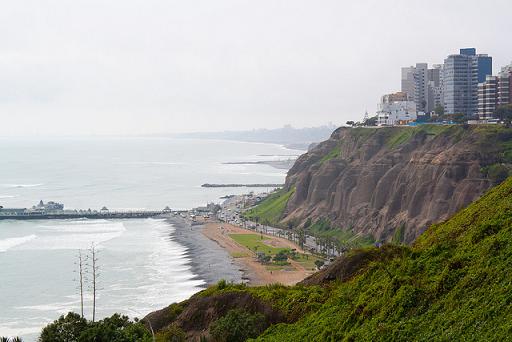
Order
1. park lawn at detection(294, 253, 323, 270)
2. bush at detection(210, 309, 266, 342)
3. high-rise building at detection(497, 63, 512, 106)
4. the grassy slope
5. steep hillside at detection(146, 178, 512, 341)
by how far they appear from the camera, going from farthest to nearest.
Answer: high-rise building at detection(497, 63, 512, 106)
park lawn at detection(294, 253, 323, 270)
bush at detection(210, 309, 266, 342)
steep hillside at detection(146, 178, 512, 341)
the grassy slope

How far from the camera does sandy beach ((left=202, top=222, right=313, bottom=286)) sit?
6588 cm

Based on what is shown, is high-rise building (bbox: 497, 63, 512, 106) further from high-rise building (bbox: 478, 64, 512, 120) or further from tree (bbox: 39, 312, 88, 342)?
tree (bbox: 39, 312, 88, 342)

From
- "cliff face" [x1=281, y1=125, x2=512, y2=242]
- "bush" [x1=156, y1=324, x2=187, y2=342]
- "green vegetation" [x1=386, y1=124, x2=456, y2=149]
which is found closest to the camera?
"bush" [x1=156, y1=324, x2=187, y2=342]

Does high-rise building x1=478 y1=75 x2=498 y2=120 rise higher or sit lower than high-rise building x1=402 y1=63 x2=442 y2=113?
lower

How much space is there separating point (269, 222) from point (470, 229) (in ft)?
255

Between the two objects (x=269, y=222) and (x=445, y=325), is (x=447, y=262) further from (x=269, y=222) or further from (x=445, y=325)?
(x=269, y=222)

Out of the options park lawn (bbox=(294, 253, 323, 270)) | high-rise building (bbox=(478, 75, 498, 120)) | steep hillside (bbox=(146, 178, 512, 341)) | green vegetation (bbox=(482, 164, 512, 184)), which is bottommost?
park lawn (bbox=(294, 253, 323, 270))

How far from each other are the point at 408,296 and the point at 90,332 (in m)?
11.4

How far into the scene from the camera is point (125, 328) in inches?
1113

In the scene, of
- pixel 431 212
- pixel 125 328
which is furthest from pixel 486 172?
pixel 125 328

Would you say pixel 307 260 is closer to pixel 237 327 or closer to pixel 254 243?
pixel 254 243

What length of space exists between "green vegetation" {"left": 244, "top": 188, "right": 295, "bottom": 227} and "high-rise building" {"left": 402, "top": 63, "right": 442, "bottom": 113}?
34456 millimetres

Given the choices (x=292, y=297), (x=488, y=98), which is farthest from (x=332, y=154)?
(x=292, y=297)

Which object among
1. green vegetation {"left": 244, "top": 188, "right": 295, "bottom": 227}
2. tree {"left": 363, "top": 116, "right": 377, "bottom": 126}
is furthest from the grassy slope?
tree {"left": 363, "top": 116, "right": 377, "bottom": 126}
